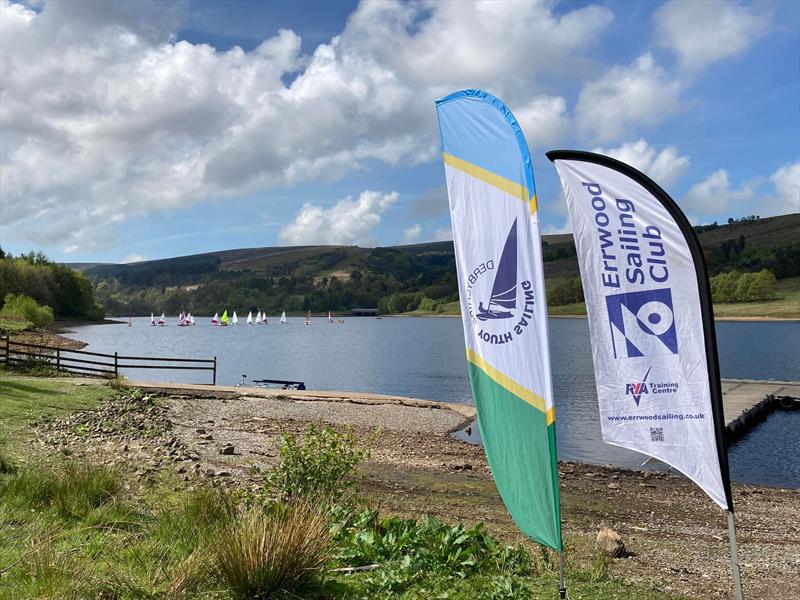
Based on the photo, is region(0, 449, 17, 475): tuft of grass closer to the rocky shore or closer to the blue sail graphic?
the rocky shore

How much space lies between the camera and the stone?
852 cm

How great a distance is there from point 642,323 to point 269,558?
11.8ft

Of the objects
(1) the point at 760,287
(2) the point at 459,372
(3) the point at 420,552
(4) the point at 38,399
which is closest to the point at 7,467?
(3) the point at 420,552

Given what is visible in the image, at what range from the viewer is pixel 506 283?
556 centimetres

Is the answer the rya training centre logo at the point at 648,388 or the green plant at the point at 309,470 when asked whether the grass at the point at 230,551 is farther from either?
the rya training centre logo at the point at 648,388

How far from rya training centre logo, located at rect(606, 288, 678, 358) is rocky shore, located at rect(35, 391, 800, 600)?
3.25m

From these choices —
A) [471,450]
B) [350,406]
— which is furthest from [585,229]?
[350,406]

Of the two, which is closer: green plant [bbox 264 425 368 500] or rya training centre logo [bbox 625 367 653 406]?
rya training centre logo [bbox 625 367 653 406]

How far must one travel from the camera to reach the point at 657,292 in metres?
5.29

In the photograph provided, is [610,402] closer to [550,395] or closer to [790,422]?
[550,395]

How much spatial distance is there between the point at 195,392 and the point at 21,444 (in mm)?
16124

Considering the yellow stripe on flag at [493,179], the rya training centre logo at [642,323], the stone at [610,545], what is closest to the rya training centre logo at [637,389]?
the rya training centre logo at [642,323]

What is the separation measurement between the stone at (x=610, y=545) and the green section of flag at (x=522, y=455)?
11.0 feet

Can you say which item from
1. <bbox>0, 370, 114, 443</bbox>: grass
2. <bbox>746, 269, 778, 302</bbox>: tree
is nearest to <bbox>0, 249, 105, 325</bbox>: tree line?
<bbox>0, 370, 114, 443</bbox>: grass
